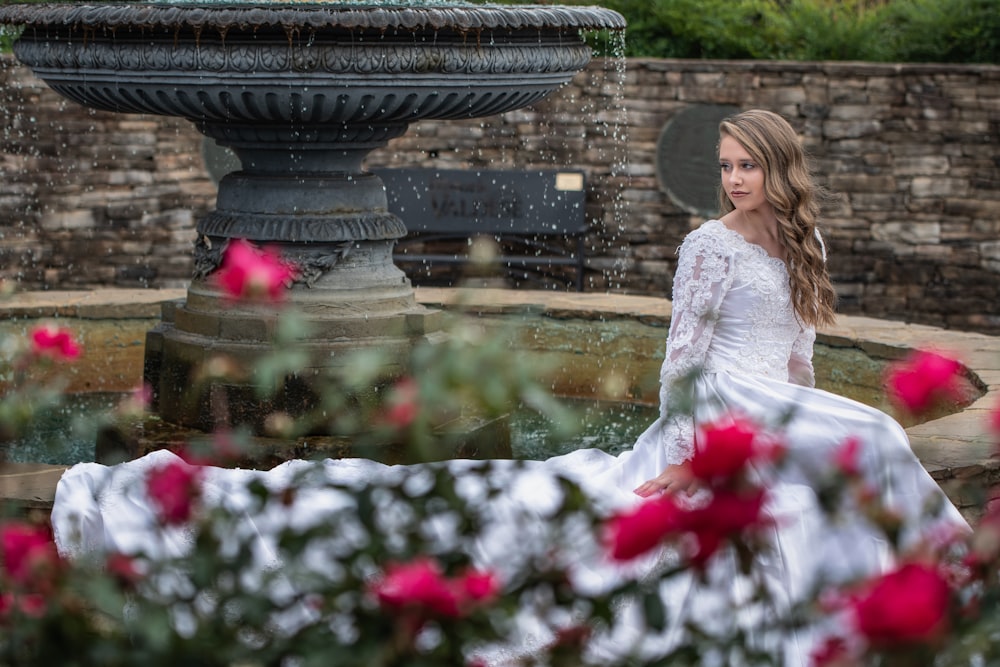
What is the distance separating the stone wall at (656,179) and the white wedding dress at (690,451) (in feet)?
19.8

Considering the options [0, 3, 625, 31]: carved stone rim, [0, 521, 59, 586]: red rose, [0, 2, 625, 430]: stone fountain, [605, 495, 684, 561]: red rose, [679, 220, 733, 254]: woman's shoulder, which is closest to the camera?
[605, 495, 684, 561]: red rose

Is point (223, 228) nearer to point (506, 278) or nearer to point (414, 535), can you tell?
point (414, 535)

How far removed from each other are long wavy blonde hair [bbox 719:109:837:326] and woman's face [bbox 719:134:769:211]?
1 cm

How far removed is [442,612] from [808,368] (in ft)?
10.2

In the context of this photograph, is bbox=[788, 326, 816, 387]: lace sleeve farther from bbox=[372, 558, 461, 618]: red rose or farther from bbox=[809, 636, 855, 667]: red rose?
bbox=[372, 558, 461, 618]: red rose

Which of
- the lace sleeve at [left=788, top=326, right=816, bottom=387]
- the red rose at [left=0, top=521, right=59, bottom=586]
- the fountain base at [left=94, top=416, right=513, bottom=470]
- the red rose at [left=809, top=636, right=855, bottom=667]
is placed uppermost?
the red rose at [left=0, top=521, right=59, bottom=586]

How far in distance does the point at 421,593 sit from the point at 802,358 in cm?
311

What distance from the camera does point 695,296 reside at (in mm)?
4219

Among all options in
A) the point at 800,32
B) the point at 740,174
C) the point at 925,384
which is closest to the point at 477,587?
the point at 925,384

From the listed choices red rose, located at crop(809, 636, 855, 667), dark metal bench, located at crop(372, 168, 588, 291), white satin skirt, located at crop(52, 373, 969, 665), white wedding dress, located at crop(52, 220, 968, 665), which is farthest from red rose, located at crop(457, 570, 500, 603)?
dark metal bench, located at crop(372, 168, 588, 291)

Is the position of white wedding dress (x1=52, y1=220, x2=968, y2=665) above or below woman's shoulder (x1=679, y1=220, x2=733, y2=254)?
below

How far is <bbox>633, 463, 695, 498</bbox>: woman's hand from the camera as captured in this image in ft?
13.0

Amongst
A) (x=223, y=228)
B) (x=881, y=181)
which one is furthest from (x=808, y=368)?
(x=881, y=181)

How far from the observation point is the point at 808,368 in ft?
15.0
